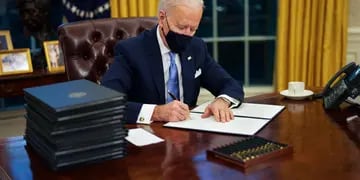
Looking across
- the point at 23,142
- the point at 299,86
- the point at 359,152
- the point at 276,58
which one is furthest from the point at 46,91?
the point at 276,58

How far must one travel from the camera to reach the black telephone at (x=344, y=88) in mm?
1758

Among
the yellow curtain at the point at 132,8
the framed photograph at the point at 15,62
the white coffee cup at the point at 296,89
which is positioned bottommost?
the white coffee cup at the point at 296,89

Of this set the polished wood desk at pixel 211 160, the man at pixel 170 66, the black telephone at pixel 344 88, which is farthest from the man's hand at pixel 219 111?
the black telephone at pixel 344 88

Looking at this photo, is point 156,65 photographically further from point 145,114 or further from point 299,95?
point 299,95

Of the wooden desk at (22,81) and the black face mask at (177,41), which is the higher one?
the black face mask at (177,41)

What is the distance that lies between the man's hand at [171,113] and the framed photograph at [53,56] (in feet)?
4.23

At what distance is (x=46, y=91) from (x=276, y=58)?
224 cm

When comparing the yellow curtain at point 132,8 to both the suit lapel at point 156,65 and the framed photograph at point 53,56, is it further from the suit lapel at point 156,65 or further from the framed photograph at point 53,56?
the suit lapel at point 156,65

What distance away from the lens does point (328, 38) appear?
3.19 meters

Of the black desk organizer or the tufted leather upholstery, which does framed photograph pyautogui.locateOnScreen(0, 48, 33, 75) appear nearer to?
the tufted leather upholstery

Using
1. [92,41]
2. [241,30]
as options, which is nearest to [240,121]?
[92,41]

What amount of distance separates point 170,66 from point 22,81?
1.03 metres

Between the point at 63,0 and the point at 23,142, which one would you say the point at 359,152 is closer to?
the point at 23,142

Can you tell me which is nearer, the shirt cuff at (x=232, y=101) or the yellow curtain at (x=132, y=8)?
the shirt cuff at (x=232, y=101)
